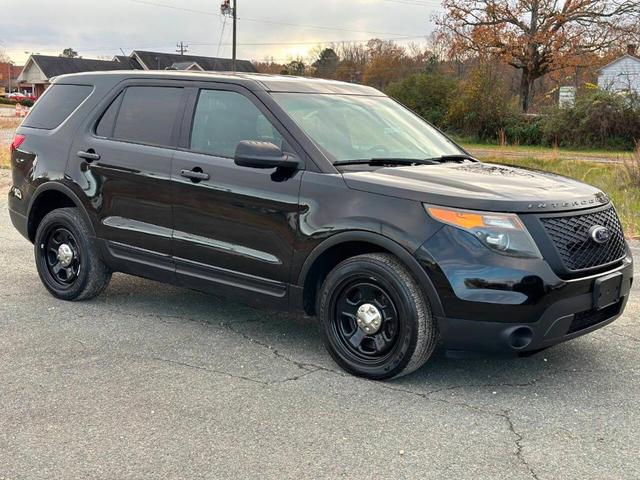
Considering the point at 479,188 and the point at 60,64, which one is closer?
the point at 479,188

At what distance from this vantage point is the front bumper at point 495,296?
3.73 meters

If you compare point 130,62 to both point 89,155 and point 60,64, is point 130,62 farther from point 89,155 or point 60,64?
point 89,155

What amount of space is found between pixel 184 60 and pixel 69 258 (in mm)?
78645

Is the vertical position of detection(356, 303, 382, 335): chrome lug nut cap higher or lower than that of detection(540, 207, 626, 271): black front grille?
lower

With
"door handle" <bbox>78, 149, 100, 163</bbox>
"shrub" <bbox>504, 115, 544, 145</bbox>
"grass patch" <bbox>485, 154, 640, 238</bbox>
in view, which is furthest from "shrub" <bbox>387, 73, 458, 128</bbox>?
"door handle" <bbox>78, 149, 100, 163</bbox>

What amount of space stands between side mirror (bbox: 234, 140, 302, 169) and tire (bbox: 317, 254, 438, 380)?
0.71m

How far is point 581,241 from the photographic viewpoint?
3.94 m

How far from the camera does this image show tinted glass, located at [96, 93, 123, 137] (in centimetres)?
549

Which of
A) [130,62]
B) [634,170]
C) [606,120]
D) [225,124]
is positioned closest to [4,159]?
[634,170]

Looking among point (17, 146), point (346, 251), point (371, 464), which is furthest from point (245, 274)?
point (17, 146)

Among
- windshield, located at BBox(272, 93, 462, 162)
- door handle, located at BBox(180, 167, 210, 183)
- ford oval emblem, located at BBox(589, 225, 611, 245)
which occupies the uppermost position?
windshield, located at BBox(272, 93, 462, 162)

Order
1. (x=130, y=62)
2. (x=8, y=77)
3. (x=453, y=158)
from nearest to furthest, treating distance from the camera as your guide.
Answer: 1. (x=453, y=158)
2. (x=130, y=62)
3. (x=8, y=77)

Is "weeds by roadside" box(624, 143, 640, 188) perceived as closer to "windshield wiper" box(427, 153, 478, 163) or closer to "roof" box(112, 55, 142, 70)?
"windshield wiper" box(427, 153, 478, 163)

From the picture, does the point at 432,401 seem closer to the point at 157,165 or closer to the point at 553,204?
the point at 553,204
